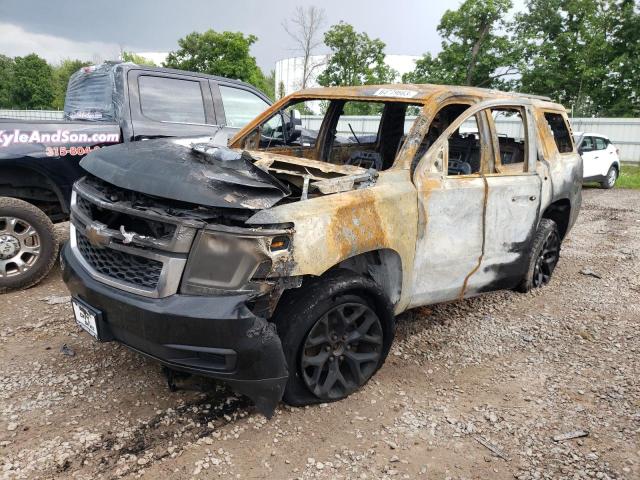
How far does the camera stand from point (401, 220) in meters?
2.97

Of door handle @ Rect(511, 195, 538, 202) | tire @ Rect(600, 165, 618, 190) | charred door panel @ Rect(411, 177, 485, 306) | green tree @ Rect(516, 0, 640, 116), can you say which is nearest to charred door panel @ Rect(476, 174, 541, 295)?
door handle @ Rect(511, 195, 538, 202)

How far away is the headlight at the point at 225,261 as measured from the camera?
7.40ft

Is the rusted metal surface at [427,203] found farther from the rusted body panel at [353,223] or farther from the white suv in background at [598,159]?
the white suv in background at [598,159]

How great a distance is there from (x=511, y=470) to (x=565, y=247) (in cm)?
514

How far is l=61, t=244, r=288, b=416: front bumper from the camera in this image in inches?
88.0

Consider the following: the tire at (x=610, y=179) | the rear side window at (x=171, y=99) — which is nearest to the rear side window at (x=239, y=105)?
the rear side window at (x=171, y=99)

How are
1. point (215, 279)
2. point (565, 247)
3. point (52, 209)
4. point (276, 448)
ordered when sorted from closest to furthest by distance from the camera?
point (215, 279) → point (276, 448) → point (52, 209) → point (565, 247)

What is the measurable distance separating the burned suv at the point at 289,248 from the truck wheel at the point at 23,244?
1.71m

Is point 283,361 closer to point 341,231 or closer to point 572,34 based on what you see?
point 341,231

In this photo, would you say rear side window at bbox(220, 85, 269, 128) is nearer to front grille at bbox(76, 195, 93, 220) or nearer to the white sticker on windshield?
the white sticker on windshield

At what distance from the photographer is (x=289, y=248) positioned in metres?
2.36

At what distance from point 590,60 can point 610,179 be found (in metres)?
17.9

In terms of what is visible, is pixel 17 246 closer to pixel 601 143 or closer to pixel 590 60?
pixel 601 143

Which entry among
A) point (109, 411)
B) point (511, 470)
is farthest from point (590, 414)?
point (109, 411)
